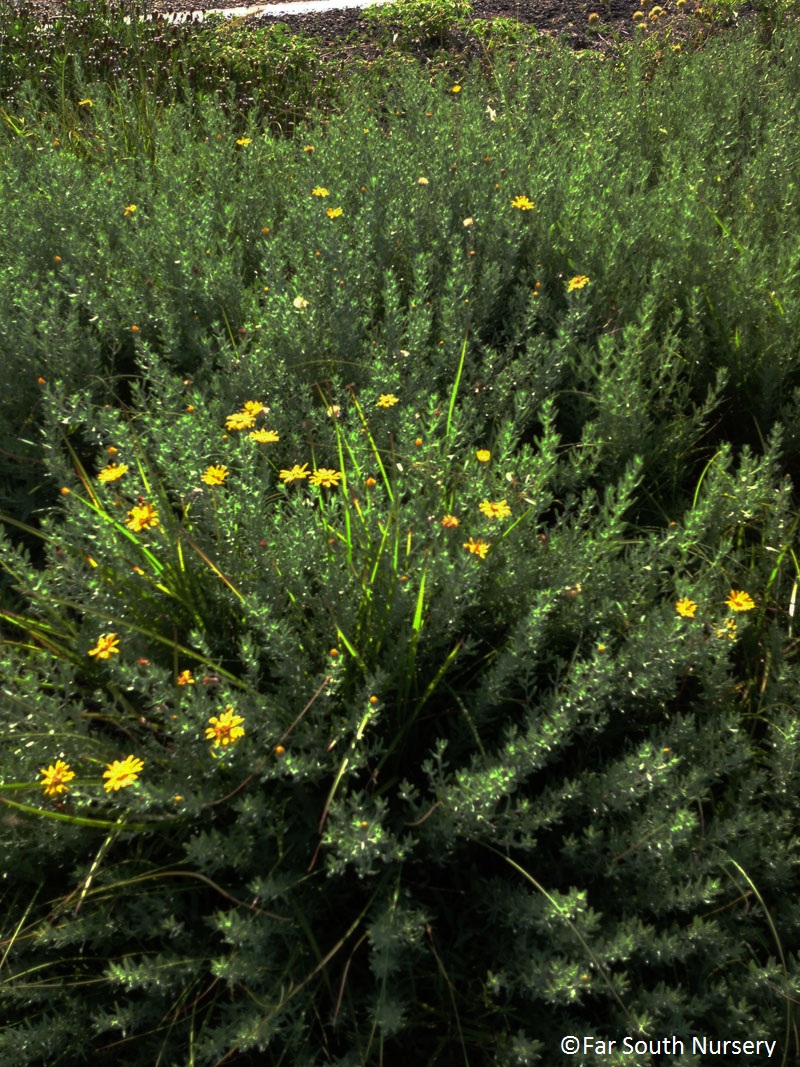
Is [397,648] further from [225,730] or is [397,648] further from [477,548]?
[225,730]

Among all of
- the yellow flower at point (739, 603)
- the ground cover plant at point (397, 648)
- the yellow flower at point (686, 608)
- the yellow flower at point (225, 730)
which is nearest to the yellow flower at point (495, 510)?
the ground cover plant at point (397, 648)

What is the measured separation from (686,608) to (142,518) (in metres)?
1.18

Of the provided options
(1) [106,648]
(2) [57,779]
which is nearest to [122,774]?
(2) [57,779]

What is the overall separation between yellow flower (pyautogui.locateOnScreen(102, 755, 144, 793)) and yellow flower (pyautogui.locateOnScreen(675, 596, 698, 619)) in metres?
1.13

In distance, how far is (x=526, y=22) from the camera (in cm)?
602

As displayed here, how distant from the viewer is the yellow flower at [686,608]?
188cm

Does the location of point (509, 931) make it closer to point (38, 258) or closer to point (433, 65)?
point (38, 258)

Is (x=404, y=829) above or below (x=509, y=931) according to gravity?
above

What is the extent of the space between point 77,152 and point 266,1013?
12.7 feet

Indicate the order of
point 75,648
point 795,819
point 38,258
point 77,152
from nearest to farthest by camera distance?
point 795,819 → point 75,648 → point 38,258 → point 77,152

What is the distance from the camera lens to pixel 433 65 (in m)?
5.36

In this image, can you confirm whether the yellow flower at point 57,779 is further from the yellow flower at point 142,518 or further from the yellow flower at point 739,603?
the yellow flower at point 739,603

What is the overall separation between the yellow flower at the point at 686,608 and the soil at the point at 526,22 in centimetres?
467

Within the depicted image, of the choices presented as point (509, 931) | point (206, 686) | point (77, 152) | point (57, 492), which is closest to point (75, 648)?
point (206, 686)
